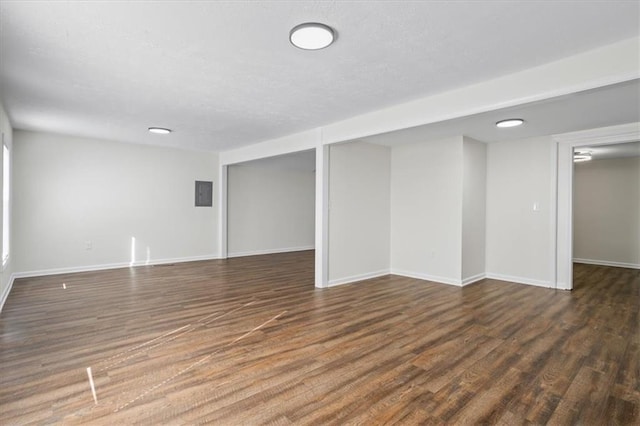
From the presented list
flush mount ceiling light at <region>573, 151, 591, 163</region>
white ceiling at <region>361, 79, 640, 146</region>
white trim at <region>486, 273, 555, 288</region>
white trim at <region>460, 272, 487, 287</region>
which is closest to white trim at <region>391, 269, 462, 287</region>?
white trim at <region>460, 272, 487, 287</region>

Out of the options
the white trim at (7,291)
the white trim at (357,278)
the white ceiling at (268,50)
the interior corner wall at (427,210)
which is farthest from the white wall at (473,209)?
the white trim at (7,291)

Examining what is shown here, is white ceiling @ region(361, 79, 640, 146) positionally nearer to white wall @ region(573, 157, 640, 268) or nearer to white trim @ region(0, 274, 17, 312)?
white wall @ region(573, 157, 640, 268)

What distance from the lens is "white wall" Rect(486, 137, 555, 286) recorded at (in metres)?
5.18

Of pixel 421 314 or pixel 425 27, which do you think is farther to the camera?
pixel 421 314

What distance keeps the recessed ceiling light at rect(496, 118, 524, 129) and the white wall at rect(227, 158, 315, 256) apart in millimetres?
4056

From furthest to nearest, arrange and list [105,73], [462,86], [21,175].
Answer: [21,175] < [462,86] < [105,73]

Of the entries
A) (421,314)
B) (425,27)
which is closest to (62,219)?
(421,314)

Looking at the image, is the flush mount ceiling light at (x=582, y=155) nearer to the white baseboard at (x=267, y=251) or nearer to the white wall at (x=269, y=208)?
the white wall at (x=269, y=208)

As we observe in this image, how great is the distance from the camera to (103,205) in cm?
631

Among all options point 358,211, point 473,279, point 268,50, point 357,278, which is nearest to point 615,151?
point 473,279

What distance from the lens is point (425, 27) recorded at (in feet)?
7.43

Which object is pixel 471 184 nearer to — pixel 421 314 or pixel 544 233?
pixel 544 233

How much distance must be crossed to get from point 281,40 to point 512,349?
120 inches

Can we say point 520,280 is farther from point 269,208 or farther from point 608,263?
point 269,208
